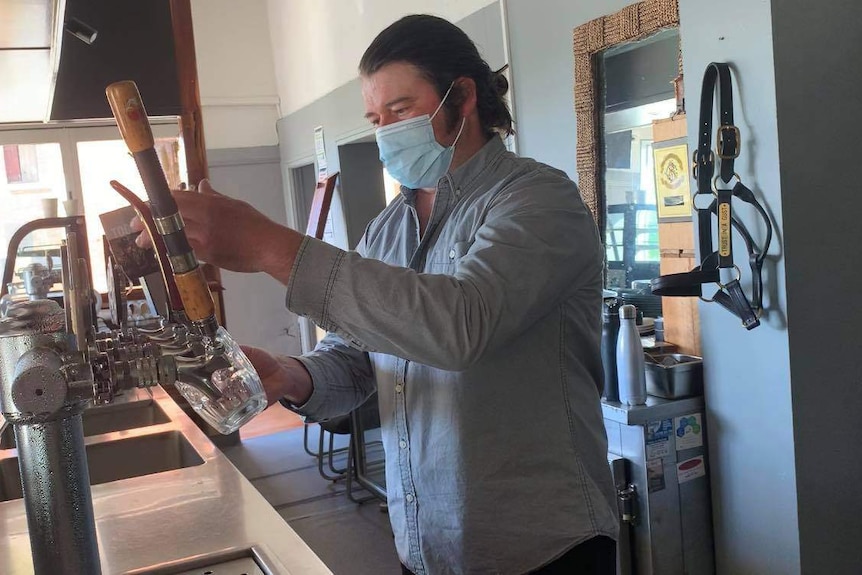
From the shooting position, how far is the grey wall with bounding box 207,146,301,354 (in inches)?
273

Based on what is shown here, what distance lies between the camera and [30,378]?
698 millimetres

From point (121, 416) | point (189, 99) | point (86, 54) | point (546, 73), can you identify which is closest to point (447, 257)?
point (121, 416)

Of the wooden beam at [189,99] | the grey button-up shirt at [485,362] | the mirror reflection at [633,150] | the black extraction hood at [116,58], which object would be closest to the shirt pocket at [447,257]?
the grey button-up shirt at [485,362]

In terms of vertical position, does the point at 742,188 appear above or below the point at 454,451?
above

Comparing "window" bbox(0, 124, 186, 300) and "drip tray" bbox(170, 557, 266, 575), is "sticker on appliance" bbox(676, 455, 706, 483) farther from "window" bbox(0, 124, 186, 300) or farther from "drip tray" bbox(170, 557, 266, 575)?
"window" bbox(0, 124, 186, 300)

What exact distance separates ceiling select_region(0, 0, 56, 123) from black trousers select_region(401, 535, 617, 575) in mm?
1846

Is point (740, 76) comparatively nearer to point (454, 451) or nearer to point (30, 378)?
point (454, 451)

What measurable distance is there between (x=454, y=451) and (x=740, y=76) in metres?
1.41

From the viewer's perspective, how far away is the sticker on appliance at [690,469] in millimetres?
2225

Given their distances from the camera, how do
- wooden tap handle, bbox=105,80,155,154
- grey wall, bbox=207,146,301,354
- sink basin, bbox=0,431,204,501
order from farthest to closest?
grey wall, bbox=207,146,301,354
sink basin, bbox=0,431,204,501
wooden tap handle, bbox=105,80,155,154

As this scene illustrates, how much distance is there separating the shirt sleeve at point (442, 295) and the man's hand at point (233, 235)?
2 cm

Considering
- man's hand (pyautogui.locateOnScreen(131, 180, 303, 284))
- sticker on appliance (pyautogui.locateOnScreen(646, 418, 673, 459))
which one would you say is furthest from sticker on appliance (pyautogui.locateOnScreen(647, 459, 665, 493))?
man's hand (pyautogui.locateOnScreen(131, 180, 303, 284))

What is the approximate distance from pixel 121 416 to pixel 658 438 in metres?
1.53

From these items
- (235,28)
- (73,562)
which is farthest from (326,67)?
(73,562)
